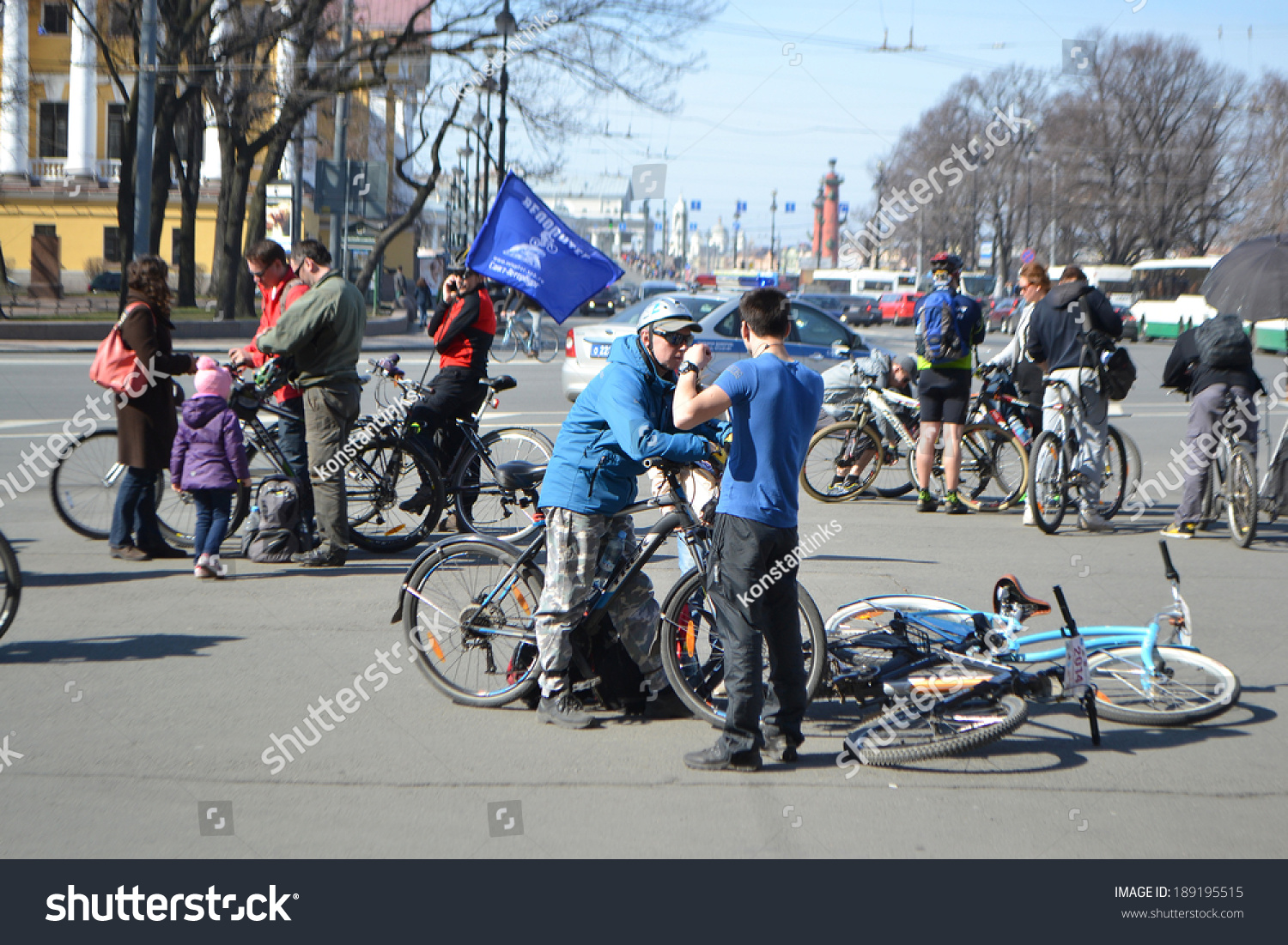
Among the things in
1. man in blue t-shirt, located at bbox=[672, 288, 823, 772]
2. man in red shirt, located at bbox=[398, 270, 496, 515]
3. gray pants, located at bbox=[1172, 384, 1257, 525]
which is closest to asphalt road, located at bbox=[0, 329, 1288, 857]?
man in blue t-shirt, located at bbox=[672, 288, 823, 772]

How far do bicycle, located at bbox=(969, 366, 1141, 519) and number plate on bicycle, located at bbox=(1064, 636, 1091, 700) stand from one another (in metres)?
5.09

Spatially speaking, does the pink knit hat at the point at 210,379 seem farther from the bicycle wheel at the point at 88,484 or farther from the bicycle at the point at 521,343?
the bicycle at the point at 521,343

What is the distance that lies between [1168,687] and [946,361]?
15.0 ft

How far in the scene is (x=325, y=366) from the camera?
7.41 metres

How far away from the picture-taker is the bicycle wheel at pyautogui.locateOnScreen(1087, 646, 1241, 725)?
5.07 meters

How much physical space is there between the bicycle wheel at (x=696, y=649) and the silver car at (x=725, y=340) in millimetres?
7924

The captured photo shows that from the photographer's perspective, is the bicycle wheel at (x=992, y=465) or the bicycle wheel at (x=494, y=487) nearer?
the bicycle wheel at (x=494, y=487)

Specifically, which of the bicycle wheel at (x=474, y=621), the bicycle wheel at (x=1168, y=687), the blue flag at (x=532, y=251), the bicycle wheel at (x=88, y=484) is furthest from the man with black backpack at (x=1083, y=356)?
the bicycle wheel at (x=88, y=484)

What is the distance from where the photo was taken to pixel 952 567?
7.89 meters

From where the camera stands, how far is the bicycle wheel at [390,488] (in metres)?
8.02

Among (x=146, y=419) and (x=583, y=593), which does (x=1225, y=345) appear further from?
(x=146, y=419)

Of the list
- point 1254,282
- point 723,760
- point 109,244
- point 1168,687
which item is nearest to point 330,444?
point 723,760

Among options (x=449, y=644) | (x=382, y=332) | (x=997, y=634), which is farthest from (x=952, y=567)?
(x=382, y=332)

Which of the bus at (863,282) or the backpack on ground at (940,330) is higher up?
the bus at (863,282)
